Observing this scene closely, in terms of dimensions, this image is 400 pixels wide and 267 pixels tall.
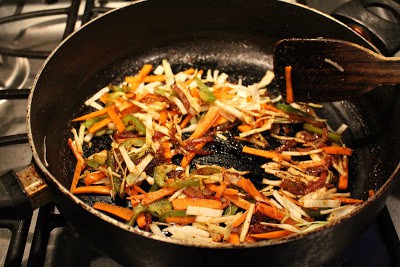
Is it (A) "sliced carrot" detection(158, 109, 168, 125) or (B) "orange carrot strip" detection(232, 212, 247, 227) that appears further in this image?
(A) "sliced carrot" detection(158, 109, 168, 125)

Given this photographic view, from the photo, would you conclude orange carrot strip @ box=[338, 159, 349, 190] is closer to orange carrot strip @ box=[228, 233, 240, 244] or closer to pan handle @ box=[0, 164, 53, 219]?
orange carrot strip @ box=[228, 233, 240, 244]

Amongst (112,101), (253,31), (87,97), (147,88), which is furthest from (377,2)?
(87,97)

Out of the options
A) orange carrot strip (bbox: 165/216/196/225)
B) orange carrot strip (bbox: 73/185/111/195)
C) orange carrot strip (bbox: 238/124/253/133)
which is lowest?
orange carrot strip (bbox: 165/216/196/225)

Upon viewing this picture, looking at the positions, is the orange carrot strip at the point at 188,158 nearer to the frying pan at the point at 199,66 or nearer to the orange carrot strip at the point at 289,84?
the frying pan at the point at 199,66

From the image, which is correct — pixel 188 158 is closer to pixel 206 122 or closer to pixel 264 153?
pixel 206 122

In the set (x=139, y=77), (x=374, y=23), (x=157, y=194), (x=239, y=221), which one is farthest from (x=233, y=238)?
(x=374, y=23)

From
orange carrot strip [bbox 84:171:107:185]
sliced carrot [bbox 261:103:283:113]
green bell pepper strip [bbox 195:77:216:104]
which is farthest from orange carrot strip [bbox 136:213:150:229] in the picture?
sliced carrot [bbox 261:103:283:113]

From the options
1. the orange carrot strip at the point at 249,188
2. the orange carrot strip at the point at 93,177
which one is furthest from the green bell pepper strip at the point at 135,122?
the orange carrot strip at the point at 249,188

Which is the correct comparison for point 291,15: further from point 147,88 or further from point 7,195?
point 7,195
